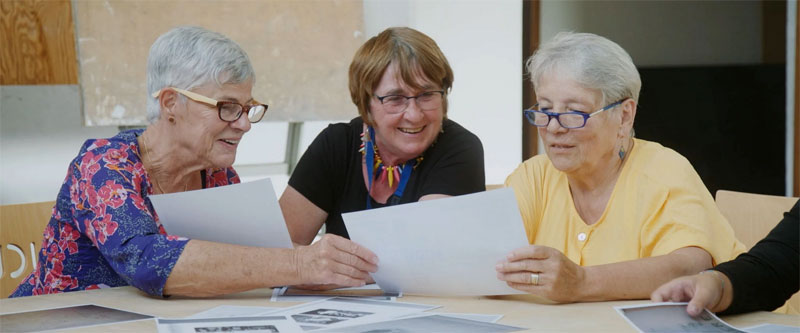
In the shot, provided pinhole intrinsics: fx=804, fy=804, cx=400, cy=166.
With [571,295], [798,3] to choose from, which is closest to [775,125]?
[798,3]

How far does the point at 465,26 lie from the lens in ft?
18.1

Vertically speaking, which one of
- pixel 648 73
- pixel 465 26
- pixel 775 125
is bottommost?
pixel 775 125

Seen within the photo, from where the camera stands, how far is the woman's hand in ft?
4.87

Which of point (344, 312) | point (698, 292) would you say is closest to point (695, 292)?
A: point (698, 292)

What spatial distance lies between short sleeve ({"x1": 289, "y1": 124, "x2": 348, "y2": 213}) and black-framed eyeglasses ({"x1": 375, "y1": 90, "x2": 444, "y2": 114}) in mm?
242

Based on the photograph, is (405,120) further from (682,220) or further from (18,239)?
(18,239)

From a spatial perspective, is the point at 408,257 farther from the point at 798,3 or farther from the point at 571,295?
the point at 798,3

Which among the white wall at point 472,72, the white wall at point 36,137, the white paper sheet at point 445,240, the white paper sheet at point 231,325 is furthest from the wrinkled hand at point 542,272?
the white wall at point 472,72

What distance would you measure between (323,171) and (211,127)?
53 centimetres

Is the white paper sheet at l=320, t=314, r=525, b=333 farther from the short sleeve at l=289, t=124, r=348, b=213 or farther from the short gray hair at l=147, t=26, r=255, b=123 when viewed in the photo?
the short sleeve at l=289, t=124, r=348, b=213

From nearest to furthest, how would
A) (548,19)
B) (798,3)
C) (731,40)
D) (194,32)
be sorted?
(194,32) < (798,3) < (548,19) < (731,40)

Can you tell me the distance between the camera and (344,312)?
1553 mm

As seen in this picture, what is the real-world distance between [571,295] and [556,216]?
0.48 metres

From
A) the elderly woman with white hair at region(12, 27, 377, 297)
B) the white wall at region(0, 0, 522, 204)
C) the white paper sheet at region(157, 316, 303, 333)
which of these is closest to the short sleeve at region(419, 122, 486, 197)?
the elderly woman with white hair at region(12, 27, 377, 297)
